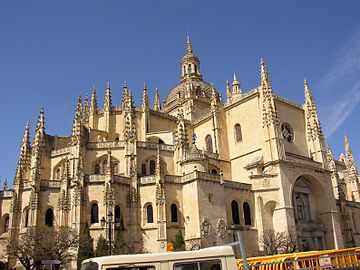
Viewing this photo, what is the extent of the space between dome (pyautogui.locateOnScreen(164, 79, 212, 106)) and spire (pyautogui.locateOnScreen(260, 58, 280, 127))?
1720 cm

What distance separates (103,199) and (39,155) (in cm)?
831

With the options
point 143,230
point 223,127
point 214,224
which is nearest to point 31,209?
point 143,230

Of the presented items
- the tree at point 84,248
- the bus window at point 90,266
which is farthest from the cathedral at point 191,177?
the bus window at point 90,266

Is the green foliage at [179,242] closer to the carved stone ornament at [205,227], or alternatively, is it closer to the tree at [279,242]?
the carved stone ornament at [205,227]

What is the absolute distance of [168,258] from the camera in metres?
10.0

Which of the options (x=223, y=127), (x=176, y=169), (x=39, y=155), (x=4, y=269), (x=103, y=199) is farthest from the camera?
(x=223, y=127)

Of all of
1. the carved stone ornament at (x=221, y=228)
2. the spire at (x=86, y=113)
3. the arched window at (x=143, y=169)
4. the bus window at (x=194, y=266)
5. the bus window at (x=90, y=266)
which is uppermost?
the spire at (x=86, y=113)

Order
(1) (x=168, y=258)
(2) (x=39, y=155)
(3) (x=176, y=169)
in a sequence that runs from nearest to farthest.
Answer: (1) (x=168, y=258) < (2) (x=39, y=155) < (3) (x=176, y=169)

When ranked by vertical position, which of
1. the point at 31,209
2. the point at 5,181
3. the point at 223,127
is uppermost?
the point at 223,127

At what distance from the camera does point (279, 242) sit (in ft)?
113

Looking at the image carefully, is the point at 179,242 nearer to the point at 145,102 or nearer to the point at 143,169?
the point at 143,169

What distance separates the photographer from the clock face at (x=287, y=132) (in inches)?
1703

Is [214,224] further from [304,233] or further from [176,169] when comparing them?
[304,233]

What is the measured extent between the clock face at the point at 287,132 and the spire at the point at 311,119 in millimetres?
2639
